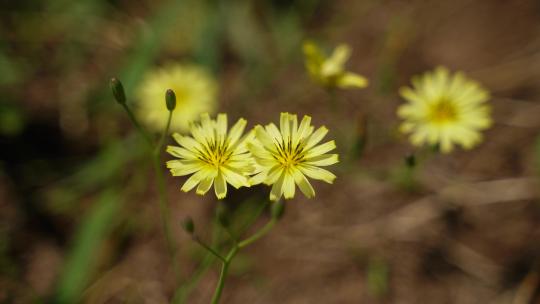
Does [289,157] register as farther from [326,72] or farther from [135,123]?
[326,72]

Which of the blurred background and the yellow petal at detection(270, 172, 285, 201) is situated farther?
the blurred background

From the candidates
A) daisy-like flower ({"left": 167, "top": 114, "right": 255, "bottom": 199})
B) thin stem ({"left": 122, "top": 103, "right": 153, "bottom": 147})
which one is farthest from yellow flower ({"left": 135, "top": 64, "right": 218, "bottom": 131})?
daisy-like flower ({"left": 167, "top": 114, "right": 255, "bottom": 199})

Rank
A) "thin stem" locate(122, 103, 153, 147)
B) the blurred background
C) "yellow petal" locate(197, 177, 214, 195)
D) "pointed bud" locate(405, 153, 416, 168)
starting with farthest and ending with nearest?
the blurred background
"pointed bud" locate(405, 153, 416, 168)
"thin stem" locate(122, 103, 153, 147)
"yellow petal" locate(197, 177, 214, 195)

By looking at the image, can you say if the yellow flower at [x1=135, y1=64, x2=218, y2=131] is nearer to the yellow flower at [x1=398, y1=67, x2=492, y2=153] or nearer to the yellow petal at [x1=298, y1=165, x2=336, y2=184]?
the yellow flower at [x1=398, y1=67, x2=492, y2=153]

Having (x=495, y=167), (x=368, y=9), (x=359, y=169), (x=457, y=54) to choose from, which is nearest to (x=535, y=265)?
(x=495, y=167)

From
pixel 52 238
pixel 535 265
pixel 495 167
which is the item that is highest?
pixel 495 167

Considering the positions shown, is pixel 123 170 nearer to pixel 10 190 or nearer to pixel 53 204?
pixel 53 204

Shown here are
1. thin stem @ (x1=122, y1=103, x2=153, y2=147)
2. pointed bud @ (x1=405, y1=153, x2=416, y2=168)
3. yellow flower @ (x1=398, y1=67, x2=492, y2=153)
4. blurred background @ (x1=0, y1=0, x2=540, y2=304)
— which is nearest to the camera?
thin stem @ (x1=122, y1=103, x2=153, y2=147)
